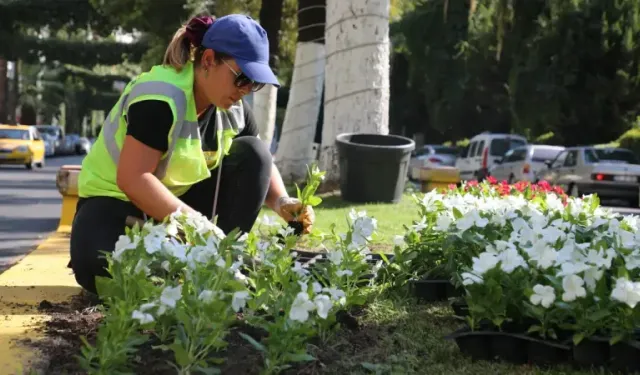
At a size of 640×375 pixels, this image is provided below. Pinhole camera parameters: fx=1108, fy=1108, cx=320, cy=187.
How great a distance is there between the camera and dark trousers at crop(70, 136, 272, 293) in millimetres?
4852

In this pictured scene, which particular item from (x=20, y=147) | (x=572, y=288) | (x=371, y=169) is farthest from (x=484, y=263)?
(x=20, y=147)

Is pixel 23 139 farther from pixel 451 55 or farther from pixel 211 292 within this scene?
pixel 211 292

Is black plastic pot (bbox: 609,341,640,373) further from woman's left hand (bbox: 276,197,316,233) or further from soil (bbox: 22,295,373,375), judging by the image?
woman's left hand (bbox: 276,197,316,233)

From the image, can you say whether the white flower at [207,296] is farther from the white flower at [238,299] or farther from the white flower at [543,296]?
the white flower at [543,296]

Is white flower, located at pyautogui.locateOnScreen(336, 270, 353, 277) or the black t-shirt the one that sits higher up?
the black t-shirt

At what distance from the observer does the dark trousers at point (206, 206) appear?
4.85m

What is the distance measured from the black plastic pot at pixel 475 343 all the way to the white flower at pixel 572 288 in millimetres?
342

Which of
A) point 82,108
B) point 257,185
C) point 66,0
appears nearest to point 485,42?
point 66,0

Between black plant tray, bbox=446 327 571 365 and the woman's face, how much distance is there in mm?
1438

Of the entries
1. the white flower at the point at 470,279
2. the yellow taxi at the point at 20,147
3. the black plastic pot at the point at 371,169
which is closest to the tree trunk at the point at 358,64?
the black plastic pot at the point at 371,169

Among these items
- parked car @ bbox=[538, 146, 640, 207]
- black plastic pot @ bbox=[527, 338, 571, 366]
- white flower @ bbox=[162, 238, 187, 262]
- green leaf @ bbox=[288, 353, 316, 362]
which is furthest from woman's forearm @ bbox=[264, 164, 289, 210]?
parked car @ bbox=[538, 146, 640, 207]

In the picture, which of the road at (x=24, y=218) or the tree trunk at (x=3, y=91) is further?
the tree trunk at (x=3, y=91)

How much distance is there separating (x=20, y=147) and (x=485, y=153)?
14929 mm

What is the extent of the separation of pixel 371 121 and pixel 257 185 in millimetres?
8441
